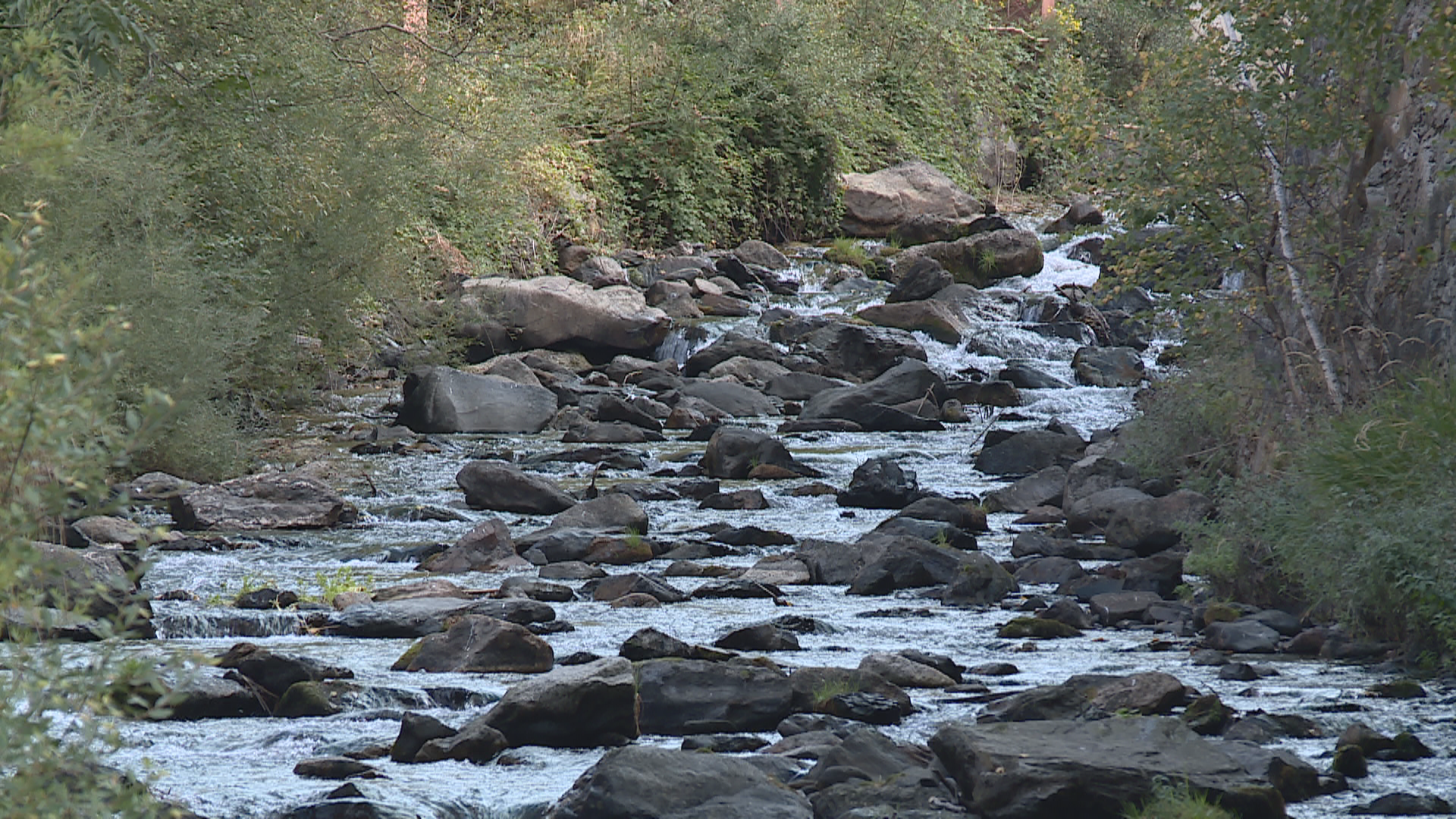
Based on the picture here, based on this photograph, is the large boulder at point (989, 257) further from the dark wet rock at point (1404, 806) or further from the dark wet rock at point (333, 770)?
the dark wet rock at point (333, 770)

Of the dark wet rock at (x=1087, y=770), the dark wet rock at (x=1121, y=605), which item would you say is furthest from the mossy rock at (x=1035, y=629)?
the dark wet rock at (x=1087, y=770)

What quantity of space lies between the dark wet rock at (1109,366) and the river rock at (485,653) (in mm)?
12400

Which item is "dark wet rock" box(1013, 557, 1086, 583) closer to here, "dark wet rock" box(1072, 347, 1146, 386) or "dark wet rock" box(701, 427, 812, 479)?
"dark wet rock" box(701, 427, 812, 479)

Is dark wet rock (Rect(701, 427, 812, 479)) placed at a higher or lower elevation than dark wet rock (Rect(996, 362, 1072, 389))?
lower

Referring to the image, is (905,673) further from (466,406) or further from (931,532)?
(466,406)

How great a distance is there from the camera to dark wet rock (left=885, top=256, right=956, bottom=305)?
22797mm

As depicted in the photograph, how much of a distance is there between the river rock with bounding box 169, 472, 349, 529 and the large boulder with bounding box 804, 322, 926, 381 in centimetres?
848

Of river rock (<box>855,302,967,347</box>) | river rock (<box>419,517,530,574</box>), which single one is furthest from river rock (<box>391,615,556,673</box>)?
river rock (<box>855,302,967,347</box>)

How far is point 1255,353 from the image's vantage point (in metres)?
10.7

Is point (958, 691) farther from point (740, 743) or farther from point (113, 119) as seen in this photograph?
point (113, 119)

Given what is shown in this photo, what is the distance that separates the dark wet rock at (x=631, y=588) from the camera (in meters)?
9.15

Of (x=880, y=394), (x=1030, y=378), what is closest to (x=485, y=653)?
(x=880, y=394)

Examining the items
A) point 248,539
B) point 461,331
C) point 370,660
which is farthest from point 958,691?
point 461,331

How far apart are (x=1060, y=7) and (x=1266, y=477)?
2782cm
